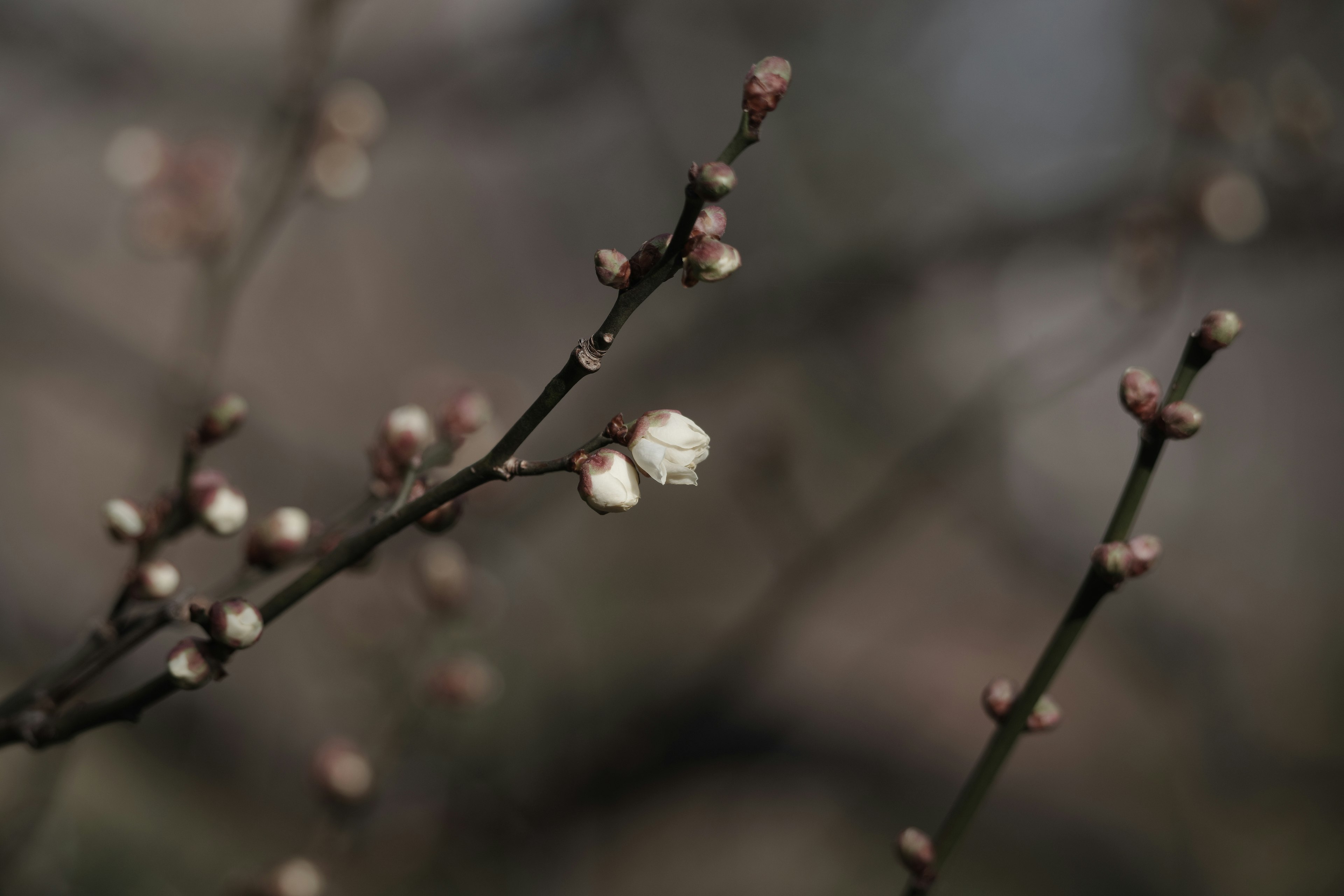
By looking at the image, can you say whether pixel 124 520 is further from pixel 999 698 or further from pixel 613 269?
pixel 999 698

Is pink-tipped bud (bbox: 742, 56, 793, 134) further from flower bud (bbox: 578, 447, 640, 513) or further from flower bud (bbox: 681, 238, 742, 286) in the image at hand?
flower bud (bbox: 578, 447, 640, 513)

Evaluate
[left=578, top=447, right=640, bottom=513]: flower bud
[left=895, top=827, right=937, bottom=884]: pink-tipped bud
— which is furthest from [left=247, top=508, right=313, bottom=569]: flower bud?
[left=895, top=827, right=937, bottom=884]: pink-tipped bud

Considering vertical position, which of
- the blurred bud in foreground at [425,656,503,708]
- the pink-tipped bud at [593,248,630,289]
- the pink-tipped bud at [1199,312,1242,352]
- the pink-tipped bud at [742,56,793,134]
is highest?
the pink-tipped bud at [1199,312,1242,352]

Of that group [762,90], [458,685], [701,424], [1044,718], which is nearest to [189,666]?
[762,90]

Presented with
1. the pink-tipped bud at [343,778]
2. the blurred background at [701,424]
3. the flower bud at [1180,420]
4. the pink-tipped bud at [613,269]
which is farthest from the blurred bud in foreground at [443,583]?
the flower bud at [1180,420]

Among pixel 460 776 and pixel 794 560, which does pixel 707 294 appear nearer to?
pixel 794 560

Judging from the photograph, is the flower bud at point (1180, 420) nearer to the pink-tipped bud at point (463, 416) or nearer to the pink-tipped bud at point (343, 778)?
the pink-tipped bud at point (463, 416)
